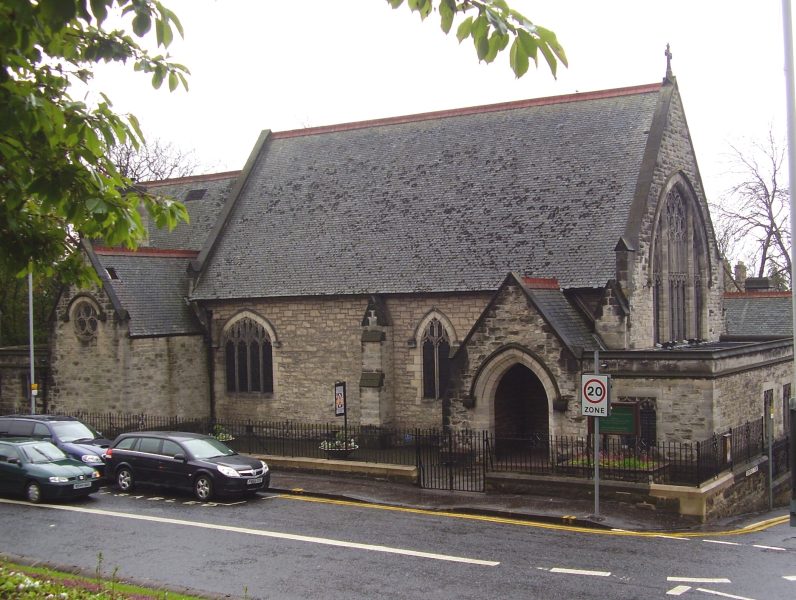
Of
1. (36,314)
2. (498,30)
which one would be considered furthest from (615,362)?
(36,314)

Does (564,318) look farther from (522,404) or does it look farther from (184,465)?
(184,465)

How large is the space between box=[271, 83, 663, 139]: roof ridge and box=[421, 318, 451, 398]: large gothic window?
8801 millimetres

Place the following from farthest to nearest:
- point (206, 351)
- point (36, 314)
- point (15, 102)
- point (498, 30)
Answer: point (36, 314), point (206, 351), point (15, 102), point (498, 30)

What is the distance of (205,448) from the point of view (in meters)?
20.7

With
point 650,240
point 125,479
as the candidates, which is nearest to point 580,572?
point 125,479

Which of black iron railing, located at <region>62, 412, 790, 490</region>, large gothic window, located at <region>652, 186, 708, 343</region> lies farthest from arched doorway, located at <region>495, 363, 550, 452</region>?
large gothic window, located at <region>652, 186, 708, 343</region>

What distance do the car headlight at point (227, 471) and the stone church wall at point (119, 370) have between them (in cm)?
1039

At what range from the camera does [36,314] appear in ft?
153

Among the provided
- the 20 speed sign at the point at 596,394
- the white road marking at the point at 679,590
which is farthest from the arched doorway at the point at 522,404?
the white road marking at the point at 679,590

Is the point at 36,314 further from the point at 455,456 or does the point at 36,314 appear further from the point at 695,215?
the point at 695,215

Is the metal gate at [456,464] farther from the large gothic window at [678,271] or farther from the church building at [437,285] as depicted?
the large gothic window at [678,271]

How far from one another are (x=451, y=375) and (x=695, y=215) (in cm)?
1130

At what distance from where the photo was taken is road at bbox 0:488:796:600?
495 inches

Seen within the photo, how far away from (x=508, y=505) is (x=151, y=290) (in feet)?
55.7
